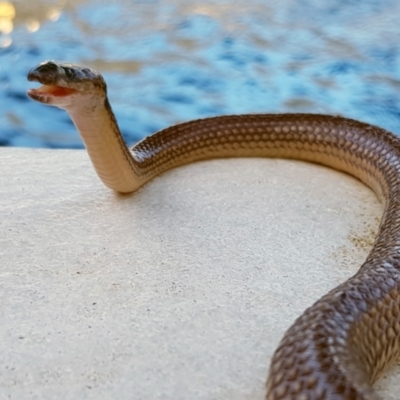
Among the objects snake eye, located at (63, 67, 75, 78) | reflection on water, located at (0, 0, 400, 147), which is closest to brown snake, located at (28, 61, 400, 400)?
snake eye, located at (63, 67, 75, 78)

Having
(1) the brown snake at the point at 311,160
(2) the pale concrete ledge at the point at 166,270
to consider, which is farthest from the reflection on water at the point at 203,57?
(2) the pale concrete ledge at the point at 166,270

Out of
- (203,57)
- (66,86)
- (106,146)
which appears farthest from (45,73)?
(203,57)

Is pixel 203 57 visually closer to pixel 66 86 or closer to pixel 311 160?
pixel 311 160

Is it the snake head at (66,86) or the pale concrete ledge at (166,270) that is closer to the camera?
the pale concrete ledge at (166,270)

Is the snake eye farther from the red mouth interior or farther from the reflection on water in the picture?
the reflection on water

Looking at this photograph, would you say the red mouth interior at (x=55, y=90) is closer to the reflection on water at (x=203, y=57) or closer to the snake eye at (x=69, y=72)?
the snake eye at (x=69, y=72)

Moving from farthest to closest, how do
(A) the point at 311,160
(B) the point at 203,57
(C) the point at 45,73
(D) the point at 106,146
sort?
(B) the point at 203,57
(A) the point at 311,160
(D) the point at 106,146
(C) the point at 45,73

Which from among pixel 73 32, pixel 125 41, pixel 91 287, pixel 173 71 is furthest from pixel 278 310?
pixel 73 32

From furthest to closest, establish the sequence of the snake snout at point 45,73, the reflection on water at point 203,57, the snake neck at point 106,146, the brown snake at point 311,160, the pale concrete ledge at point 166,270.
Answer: the reflection on water at point 203,57 → the snake neck at point 106,146 → the snake snout at point 45,73 → the pale concrete ledge at point 166,270 → the brown snake at point 311,160

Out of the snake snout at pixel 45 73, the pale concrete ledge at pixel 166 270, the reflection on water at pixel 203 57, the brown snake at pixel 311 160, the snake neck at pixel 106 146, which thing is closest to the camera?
the brown snake at pixel 311 160
